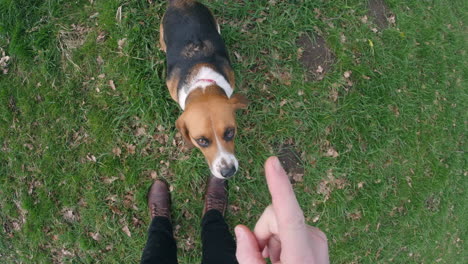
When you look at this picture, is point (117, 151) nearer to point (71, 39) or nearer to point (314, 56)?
point (71, 39)

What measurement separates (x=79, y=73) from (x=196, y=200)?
2608 mm

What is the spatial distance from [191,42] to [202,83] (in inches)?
25.0

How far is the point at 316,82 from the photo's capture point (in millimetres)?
4930

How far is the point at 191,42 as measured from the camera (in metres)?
3.96

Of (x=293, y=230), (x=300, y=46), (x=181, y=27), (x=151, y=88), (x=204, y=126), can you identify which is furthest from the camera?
(x=300, y=46)

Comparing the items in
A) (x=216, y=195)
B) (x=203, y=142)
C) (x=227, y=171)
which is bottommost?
(x=216, y=195)

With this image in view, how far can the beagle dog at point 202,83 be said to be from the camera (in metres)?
3.24

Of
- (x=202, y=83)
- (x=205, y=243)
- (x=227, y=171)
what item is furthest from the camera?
(x=205, y=243)

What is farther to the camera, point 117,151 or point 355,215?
point 355,215

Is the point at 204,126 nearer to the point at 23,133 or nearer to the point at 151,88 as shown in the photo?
the point at 151,88

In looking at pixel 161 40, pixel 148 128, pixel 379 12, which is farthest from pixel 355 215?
pixel 161 40

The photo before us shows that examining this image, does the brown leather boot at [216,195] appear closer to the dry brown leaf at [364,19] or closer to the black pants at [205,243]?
the black pants at [205,243]

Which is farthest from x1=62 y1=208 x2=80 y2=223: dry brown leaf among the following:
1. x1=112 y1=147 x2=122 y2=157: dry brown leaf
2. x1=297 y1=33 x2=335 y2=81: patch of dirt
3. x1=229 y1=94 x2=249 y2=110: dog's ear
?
x1=297 y1=33 x2=335 y2=81: patch of dirt

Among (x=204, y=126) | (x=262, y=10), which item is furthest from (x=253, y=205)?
(x=262, y=10)
